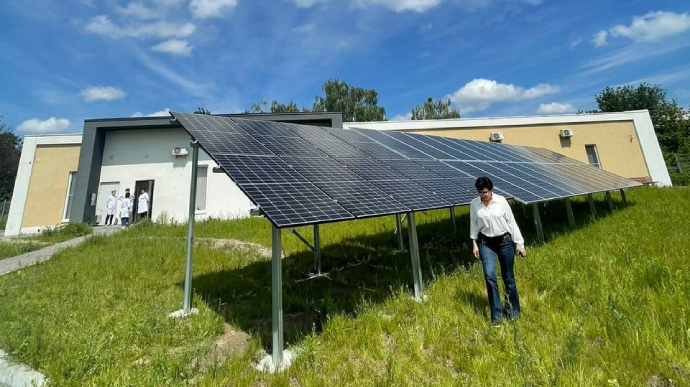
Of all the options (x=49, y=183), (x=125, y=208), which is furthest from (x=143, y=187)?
(x=49, y=183)

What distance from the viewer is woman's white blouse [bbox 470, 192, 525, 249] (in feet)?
13.0

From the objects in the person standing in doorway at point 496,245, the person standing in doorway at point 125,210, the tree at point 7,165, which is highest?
the tree at point 7,165

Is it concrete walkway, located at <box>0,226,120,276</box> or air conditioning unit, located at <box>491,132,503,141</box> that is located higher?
air conditioning unit, located at <box>491,132,503,141</box>

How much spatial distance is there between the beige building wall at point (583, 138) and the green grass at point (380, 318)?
44.0 ft

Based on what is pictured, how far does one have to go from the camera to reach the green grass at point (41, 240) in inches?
433

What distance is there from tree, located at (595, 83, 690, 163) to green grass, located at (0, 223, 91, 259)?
1944 inches

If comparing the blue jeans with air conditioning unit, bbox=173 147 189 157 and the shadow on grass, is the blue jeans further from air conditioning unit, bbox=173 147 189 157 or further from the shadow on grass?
air conditioning unit, bbox=173 147 189 157

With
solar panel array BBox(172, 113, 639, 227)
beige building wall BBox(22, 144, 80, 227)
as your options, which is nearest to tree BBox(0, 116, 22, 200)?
beige building wall BBox(22, 144, 80, 227)

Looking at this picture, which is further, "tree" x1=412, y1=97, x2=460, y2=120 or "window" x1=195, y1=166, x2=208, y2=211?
"tree" x1=412, y1=97, x2=460, y2=120

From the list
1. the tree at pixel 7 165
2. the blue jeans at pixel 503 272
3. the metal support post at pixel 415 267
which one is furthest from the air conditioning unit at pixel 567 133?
the tree at pixel 7 165

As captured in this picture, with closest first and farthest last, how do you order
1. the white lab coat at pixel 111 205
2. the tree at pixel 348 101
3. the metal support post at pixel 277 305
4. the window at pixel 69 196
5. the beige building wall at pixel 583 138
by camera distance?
the metal support post at pixel 277 305 < the white lab coat at pixel 111 205 < the window at pixel 69 196 < the beige building wall at pixel 583 138 < the tree at pixel 348 101

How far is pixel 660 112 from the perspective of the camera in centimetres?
3888

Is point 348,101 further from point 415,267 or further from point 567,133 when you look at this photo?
point 415,267

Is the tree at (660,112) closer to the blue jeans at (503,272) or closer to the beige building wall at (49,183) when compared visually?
the blue jeans at (503,272)
